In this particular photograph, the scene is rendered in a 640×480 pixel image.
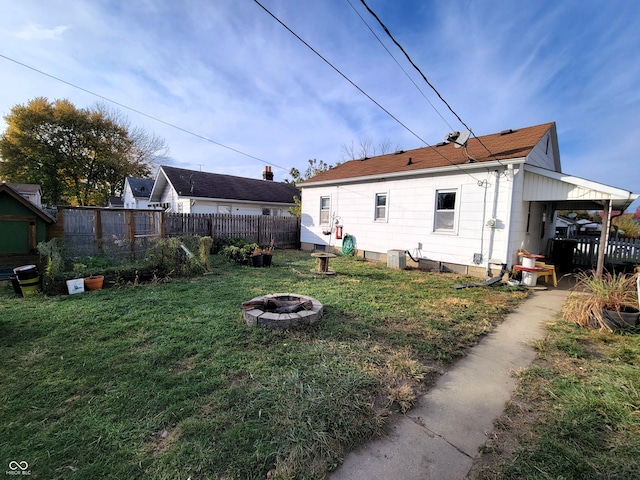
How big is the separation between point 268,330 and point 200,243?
5.18 m

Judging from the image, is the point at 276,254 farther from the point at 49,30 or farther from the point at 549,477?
the point at 549,477

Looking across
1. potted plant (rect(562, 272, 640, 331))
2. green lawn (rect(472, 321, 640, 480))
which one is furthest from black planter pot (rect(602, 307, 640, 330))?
green lawn (rect(472, 321, 640, 480))

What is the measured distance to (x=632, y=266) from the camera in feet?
28.0

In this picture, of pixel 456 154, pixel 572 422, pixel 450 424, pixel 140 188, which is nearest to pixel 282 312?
pixel 450 424

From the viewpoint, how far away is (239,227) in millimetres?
12789

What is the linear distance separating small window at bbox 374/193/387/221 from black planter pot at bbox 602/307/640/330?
21.8ft

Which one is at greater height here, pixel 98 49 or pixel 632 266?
pixel 98 49

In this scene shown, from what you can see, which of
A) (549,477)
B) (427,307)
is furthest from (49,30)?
(549,477)

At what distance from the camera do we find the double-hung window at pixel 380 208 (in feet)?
33.6

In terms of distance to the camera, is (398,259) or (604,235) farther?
(398,259)

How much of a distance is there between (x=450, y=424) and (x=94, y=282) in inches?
272

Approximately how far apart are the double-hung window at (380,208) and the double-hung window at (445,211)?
6.44ft

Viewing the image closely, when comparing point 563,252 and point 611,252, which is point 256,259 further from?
point 611,252

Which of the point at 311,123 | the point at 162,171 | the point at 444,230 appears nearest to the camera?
the point at 444,230
